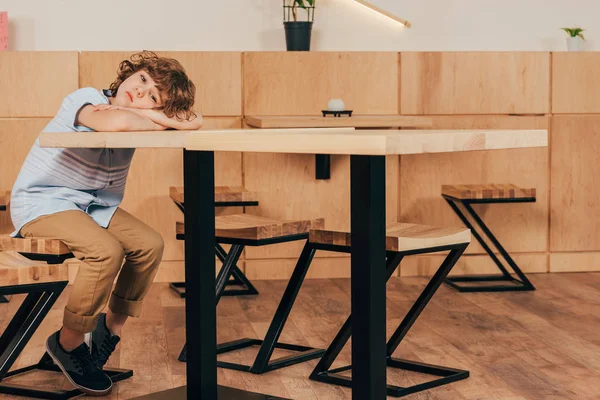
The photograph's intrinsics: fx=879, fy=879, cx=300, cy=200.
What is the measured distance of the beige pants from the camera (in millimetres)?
2627

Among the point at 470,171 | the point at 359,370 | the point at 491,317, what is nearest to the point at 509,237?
the point at 470,171

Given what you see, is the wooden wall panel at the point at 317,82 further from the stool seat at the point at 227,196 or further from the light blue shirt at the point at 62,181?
the light blue shirt at the point at 62,181

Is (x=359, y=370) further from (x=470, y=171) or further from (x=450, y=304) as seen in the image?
(x=470, y=171)

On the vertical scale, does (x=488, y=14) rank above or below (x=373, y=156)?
above

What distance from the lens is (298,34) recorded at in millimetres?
4887

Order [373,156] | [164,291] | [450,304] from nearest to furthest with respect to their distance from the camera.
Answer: [373,156], [450,304], [164,291]

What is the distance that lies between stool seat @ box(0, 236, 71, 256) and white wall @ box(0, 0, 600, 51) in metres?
2.46

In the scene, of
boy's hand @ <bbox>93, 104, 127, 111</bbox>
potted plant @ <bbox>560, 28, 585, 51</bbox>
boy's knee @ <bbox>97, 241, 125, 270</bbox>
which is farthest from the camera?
potted plant @ <bbox>560, 28, 585, 51</bbox>

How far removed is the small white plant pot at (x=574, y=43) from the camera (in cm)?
516

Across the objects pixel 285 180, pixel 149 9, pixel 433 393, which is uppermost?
pixel 149 9

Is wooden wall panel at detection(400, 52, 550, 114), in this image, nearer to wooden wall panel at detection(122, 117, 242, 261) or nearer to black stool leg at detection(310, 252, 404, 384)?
wooden wall panel at detection(122, 117, 242, 261)

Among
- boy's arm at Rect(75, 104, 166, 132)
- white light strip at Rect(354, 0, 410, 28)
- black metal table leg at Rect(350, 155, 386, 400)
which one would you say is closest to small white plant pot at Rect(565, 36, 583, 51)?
white light strip at Rect(354, 0, 410, 28)

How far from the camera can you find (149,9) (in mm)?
5012

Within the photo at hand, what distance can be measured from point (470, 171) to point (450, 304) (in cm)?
110
